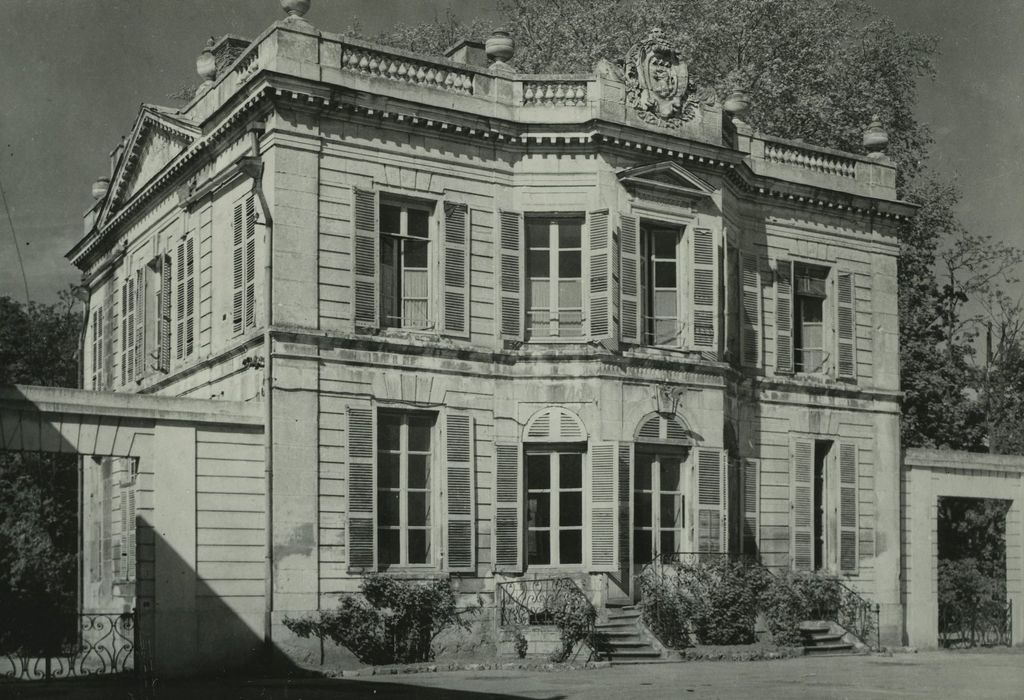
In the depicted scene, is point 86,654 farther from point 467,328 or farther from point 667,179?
point 667,179

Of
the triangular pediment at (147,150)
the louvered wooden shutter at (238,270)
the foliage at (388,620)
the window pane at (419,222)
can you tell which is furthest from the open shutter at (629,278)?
the triangular pediment at (147,150)

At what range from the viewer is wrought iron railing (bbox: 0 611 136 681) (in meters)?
18.3

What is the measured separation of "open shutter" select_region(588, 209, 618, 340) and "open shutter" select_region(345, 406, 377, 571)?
415 cm

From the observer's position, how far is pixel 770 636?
2280cm

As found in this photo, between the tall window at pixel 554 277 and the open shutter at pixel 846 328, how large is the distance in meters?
6.61

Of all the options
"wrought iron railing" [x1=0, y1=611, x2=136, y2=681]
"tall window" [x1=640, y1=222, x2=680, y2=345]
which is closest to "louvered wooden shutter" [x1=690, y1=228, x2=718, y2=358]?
"tall window" [x1=640, y1=222, x2=680, y2=345]

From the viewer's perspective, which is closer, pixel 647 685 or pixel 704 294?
pixel 647 685

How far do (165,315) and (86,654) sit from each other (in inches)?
310

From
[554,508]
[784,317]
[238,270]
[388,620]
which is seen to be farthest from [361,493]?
[784,317]

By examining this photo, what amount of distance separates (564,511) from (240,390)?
5.46 metres

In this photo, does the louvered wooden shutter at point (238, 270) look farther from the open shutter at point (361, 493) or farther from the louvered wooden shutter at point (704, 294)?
the louvered wooden shutter at point (704, 294)

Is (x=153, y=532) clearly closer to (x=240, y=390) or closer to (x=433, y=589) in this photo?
(x=240, y=390)

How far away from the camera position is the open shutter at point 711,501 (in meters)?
23.3

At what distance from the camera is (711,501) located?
923 inches
